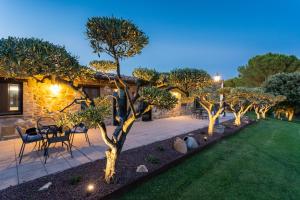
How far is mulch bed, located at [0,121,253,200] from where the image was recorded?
259 cm

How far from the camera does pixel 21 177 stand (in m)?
3.15

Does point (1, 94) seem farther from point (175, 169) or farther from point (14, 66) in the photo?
point (175, 169)

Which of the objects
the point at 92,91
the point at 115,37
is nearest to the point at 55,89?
the point at 92,91

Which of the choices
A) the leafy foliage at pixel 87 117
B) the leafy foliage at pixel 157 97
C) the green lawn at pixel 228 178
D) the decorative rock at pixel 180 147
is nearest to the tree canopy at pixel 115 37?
the leafy foliage at pixel 157 97

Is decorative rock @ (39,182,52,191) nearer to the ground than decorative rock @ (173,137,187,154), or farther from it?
nearer to the ground

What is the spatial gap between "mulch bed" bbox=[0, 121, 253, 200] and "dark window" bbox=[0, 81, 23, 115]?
176 inches

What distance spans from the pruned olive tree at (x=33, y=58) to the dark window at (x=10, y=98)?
4414 mm

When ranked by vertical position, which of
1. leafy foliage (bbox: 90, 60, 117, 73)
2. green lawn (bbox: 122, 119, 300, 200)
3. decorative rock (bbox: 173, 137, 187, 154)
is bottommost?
green lawn (bbox: 122, 119, 300, 200)

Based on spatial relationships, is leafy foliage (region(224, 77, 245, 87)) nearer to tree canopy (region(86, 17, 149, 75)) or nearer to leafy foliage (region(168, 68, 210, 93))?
leafy foliage (region(168, 68, 210, 93))

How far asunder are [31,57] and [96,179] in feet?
7.96

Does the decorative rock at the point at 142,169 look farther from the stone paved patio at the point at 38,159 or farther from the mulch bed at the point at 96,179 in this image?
the stone paved patio at the point at 38,159

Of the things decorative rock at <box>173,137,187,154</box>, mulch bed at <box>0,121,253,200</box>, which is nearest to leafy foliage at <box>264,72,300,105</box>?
decorative rock at <box>173,137,187,154</box>

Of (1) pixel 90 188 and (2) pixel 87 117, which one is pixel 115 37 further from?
(1) pixel 90 188

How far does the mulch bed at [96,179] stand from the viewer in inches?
102
